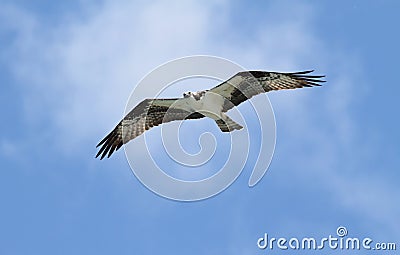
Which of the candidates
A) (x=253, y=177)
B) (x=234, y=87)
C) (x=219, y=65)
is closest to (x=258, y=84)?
(x=234, y=87)

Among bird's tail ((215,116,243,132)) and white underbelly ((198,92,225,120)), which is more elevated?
white underbelly ((198,92,225,120))

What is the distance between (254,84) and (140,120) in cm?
250

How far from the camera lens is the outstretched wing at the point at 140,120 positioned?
14906 mm

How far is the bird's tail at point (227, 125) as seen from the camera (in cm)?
1440

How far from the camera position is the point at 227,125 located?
1444 centimetres

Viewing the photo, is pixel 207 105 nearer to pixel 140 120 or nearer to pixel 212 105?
pixel 212 105

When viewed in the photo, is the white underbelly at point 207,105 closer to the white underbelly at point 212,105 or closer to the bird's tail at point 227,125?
the white underbelly at point 212,105

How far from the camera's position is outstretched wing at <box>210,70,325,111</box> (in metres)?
14.5

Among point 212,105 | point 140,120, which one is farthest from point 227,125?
point 140,120

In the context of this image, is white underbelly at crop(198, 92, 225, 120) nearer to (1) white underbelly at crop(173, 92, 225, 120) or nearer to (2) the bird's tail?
(1) white underbelly at crop(173, 92, 225, 120)

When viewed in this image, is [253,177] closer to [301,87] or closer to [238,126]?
[238,126]

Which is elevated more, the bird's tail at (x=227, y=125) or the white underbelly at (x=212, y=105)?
the white underbelly at (x=212, y=105)

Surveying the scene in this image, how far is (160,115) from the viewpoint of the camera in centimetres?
1520

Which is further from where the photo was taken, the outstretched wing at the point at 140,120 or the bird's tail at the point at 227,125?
the outstretched wing at the point at 140,120
